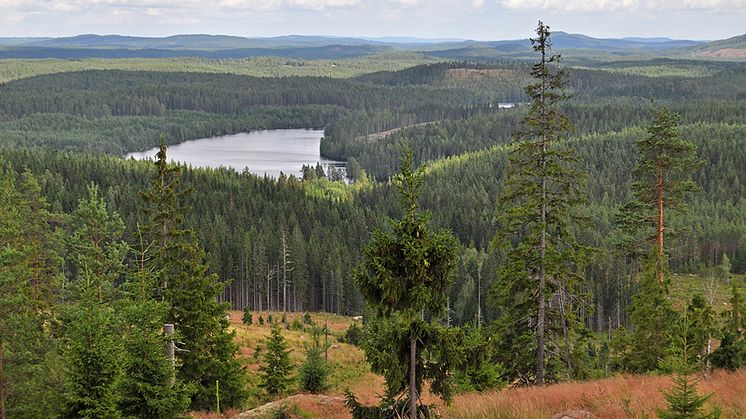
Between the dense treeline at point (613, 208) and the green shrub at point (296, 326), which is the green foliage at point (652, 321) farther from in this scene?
the dense treeline at point (613, 208)

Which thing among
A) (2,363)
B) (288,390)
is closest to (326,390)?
(288,390)

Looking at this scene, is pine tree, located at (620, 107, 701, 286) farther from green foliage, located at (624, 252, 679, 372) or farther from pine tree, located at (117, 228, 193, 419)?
pine tree, located at (117, 228, 193, 419)

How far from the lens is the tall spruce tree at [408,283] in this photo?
549 inches

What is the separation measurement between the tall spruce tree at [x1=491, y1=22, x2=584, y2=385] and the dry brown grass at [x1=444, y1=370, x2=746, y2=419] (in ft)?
21.9

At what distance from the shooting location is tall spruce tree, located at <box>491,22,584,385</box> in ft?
80.6

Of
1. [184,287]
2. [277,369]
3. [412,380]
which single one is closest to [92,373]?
[184,287]

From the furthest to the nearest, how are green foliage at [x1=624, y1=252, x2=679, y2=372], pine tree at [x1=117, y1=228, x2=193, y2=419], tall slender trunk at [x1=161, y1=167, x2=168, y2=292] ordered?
green foliage at [x1=624, y1=252, x2=679, y2=372]
tall slender trunk at [x1=161, y1=167, x2=168, y2=292]
pine tree at [x1=117, y1=228, x2=193, y2=419]

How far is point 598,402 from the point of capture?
50.4 ft

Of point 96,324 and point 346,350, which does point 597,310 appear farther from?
point 96,324

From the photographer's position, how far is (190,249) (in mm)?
Answer: 27172

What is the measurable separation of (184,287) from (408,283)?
15891 millimetres

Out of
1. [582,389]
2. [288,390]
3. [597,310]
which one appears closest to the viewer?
[582,389]

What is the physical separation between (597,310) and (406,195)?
9252 centimetres

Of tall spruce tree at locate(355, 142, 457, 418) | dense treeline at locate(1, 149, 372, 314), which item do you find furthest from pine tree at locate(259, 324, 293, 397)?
dense treeline at locate(1, 149, 372, 314)
